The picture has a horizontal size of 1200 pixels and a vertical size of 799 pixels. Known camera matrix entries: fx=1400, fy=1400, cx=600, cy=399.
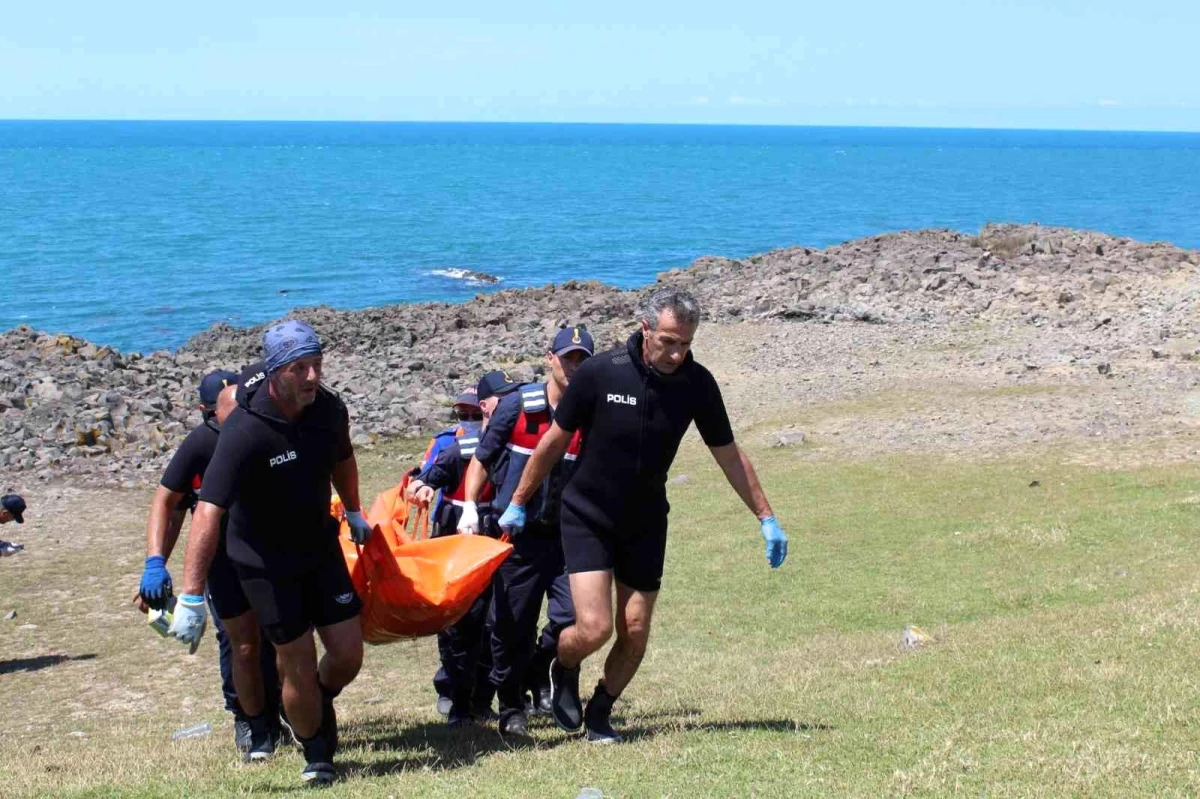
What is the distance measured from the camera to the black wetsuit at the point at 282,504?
6406mm

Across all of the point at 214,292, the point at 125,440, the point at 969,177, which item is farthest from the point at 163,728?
the point at 969,177

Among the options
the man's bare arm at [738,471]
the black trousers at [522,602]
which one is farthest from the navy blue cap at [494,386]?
the man's bare arm at [738,471]

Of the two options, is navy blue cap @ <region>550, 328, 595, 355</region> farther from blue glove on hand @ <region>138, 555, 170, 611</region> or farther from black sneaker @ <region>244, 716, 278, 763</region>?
black sneaker @ <region>244, 716, 278, 763</region>

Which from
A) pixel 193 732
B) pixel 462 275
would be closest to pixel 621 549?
pixel 193 732

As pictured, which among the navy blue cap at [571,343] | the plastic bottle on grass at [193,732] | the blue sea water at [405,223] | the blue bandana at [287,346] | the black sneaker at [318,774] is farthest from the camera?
the blue sea water at [405,223]

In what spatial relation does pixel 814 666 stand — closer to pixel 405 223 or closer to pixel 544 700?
pixel 544 700

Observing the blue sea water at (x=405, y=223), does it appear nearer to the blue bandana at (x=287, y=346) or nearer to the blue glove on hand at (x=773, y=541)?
the blue glove on hand at (x=773, y=541)

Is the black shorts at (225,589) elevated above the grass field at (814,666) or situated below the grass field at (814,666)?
above

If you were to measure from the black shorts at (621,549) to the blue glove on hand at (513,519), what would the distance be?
349mm

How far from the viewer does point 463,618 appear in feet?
28.1

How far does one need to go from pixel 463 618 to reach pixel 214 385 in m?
2.09

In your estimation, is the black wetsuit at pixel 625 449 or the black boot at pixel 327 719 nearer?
the black boot at pixel 327 719

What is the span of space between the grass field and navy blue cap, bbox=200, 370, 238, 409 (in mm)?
1952

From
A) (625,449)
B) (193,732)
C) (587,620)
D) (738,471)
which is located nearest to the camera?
(625,449)
